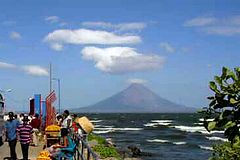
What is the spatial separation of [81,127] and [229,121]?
31.9 feet

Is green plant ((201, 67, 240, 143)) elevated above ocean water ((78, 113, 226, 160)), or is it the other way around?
green plant ((201, 67, 240, 143))

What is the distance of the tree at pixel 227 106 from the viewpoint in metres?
4.09

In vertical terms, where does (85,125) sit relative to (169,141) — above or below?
above

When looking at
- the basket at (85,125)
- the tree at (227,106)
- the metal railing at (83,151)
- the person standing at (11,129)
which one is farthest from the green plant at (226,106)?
the person standing at (11,129)

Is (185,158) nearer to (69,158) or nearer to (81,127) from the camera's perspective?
(81,127)

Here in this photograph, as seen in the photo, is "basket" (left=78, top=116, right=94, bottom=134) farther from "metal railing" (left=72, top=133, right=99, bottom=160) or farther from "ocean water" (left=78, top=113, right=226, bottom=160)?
"ocean water" (left=78, top=113, right=226, bottom=160)

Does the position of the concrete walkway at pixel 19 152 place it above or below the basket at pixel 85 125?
below

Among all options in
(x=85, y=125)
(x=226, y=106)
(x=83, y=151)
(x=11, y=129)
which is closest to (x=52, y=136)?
(x=83, y=151)

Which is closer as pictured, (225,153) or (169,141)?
(225,153)

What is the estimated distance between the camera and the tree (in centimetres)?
409

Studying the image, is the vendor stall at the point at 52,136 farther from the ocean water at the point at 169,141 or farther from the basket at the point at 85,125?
the ocean water at the point at 169,141

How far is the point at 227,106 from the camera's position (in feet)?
13.8

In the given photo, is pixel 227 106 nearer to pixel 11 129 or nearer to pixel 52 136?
pixel 52 136

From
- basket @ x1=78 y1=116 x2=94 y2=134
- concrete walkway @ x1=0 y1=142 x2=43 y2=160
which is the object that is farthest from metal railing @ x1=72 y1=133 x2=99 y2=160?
concrete walkway @ x1=0 y1=142 x2=43 y2=160
